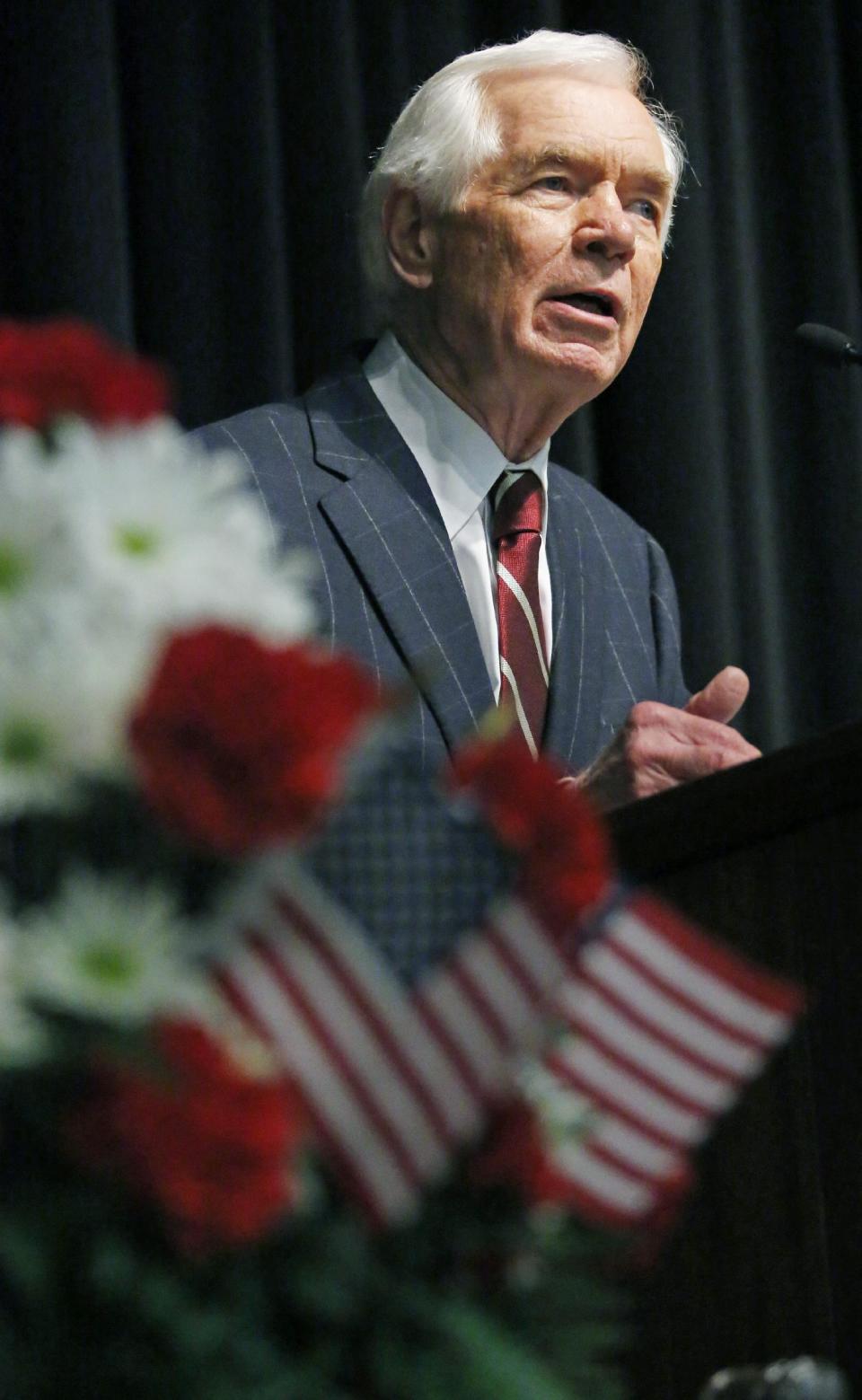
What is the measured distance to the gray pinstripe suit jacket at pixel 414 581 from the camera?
2.08 m

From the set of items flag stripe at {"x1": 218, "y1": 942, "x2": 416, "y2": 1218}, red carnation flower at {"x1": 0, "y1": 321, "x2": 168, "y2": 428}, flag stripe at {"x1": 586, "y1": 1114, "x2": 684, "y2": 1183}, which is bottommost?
flag stripe at {"x1": 586, "y1": 1114, "x2": 684, "y2": 1183}

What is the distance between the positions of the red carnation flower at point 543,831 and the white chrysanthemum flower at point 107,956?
0.12m

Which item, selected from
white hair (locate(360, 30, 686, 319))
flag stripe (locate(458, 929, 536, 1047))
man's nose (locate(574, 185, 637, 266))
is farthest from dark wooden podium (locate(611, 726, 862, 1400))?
white hair (locate(360, 30, 686, 319))

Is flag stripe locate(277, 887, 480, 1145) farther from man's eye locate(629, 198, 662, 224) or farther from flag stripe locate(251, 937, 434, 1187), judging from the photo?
man's eye locate(629, 198, 662, 224)

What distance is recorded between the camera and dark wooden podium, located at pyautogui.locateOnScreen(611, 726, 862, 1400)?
46.1 inches

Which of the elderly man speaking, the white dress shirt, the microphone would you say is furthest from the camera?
the white dress shirt

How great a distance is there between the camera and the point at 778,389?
3.18 metres

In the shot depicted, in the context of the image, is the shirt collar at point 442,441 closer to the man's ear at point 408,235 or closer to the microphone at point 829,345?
the man's ear at point 408,235

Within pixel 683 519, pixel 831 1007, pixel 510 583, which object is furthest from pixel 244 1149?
pixel 683 519

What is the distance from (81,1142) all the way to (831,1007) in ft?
2.26

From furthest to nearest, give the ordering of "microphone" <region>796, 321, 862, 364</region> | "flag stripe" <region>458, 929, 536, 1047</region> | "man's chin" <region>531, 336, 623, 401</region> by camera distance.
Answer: "man's chin" <region>531, 336, 623, 401</region>
"microphone" <region>796, 321, 862, 364</region>
"flag stripe" <region>458, 929, 536, 1047</region>

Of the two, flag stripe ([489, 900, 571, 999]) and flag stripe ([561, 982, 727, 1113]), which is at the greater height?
flag stripe ([489, 900, 571, 999])

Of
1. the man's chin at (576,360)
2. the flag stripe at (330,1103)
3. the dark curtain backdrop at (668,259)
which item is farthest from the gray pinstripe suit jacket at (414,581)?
the flag stripe at (330,1103)

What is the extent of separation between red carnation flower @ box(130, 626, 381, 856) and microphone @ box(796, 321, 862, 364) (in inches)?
57.8
